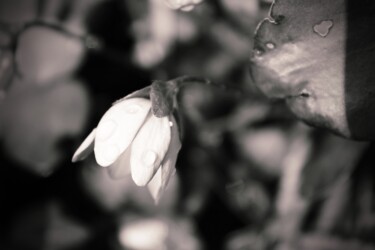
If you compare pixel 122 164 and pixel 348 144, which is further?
pixel 348 144

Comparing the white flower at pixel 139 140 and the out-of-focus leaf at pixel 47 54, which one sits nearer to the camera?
the white flower at pixel 139 140

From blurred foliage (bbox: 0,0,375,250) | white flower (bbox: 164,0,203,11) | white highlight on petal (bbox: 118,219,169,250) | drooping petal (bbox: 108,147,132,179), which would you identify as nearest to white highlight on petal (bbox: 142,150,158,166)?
drooping petal (bbox: 108,147,132,179)

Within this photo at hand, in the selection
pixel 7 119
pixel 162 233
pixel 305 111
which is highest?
pixel 305 111

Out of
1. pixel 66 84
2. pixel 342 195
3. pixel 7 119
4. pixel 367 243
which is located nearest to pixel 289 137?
pixel 342 195

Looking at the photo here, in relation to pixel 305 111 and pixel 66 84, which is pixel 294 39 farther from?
pixel 66 84

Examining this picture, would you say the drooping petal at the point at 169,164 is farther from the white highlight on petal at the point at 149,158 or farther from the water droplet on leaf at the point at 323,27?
the water droplet on leaf at the point at 323,27

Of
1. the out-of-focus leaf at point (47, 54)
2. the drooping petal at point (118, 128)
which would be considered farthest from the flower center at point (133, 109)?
the out-of-focus leaf at point (47, 54)

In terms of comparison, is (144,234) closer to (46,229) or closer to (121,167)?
(46,229)

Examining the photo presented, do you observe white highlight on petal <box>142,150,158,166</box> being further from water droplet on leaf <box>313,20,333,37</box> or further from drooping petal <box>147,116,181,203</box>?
water droplet on leaf <box>313,20,333,37</box>
